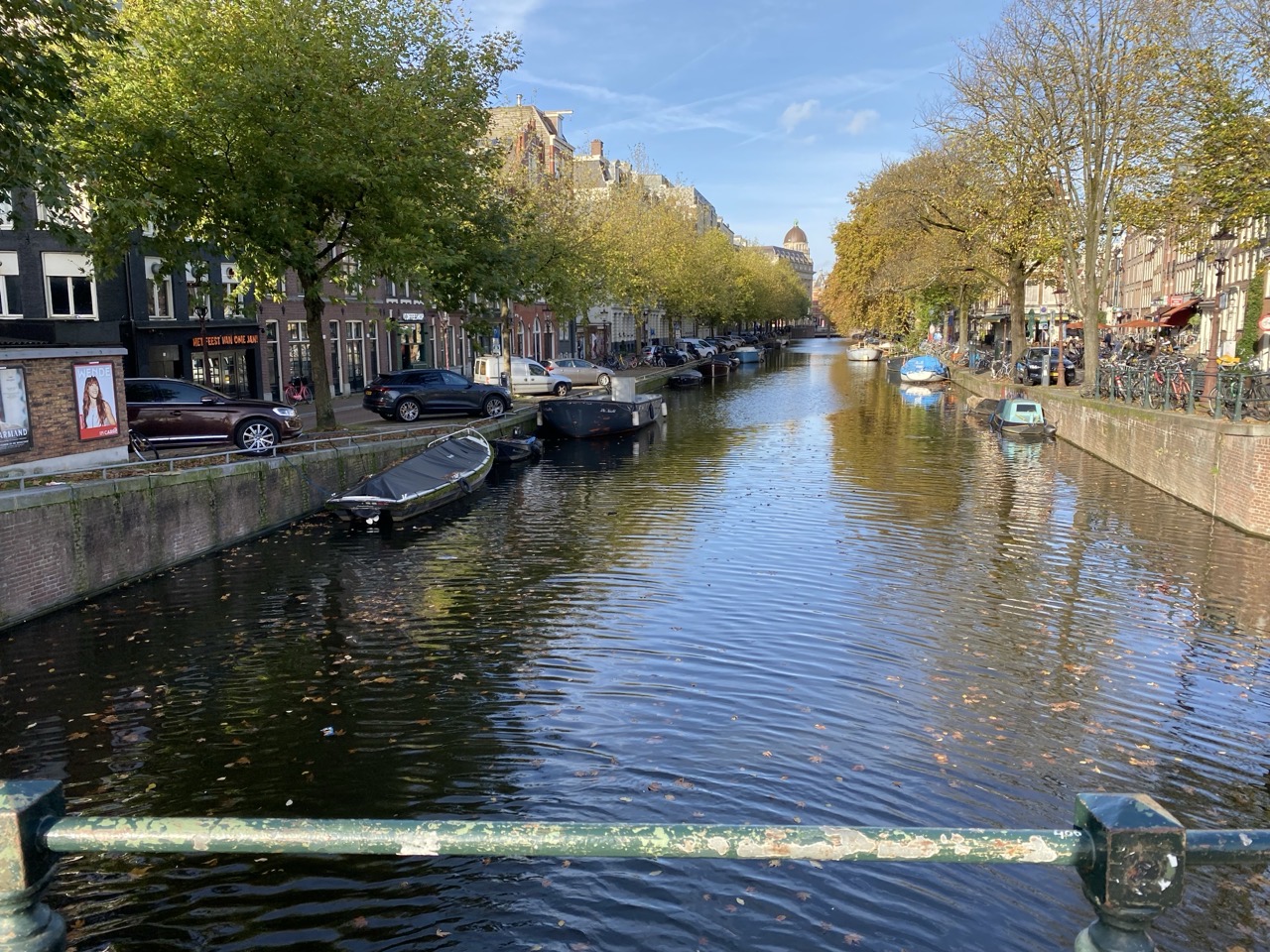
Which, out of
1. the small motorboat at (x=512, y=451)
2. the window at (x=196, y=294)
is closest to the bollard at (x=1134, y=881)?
the window at (x=196, y=294)

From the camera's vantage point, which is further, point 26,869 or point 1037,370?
point 1037,370

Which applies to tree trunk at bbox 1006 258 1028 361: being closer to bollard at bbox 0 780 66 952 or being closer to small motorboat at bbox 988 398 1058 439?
small motorboat at bbox 988 398 1058 439

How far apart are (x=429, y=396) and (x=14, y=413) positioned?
17.5 meters

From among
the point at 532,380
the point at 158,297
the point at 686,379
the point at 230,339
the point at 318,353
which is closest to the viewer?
the point at 318,353

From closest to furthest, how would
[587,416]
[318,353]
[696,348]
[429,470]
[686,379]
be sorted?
[429,470]
[318,353]
[587,416]
[686,379]
[696,348]

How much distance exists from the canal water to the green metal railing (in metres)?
4.73

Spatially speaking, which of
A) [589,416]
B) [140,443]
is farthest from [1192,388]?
[140,443]

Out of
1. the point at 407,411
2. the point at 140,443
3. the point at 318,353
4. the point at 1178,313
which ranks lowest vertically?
the point at 407,411

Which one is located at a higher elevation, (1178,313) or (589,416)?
(1178,313)

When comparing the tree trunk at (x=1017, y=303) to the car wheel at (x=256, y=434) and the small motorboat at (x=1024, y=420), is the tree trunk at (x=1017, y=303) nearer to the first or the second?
the small motorboat at (x=1024, y=420)

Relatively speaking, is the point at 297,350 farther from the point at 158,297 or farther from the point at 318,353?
the point at 318,353

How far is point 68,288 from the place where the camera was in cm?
3005

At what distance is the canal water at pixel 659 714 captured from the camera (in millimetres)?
6668

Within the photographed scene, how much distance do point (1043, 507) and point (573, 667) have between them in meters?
14.6
